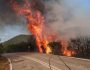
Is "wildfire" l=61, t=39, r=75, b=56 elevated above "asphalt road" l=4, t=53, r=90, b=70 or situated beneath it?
elevated above

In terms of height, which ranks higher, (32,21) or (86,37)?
(32,21)

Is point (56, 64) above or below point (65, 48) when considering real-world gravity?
below

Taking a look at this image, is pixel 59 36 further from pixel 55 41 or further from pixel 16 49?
pixel 16 49

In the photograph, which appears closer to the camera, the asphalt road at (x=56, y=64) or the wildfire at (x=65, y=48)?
the asphalt road at (x=56, y=64)

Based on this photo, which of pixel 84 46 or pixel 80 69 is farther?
pixel 84 46

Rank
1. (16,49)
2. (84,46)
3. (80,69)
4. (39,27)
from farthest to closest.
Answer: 1. (16,49)
2. (39,27)
3. (84,46)
4. (80,69)

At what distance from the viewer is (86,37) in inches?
2206

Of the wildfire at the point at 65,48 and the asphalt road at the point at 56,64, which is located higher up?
the wildfire at the point at 65,48

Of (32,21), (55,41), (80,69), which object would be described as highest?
(32,21)

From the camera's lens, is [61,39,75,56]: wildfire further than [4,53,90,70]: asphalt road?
Yes

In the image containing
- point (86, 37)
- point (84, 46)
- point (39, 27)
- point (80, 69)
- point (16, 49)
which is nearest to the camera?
point (80, 69)

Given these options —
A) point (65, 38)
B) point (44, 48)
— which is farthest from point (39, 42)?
point (65, 38)

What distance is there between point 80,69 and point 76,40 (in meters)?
40.3

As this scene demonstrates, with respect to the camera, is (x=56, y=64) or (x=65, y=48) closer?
(x=56, y=64)
